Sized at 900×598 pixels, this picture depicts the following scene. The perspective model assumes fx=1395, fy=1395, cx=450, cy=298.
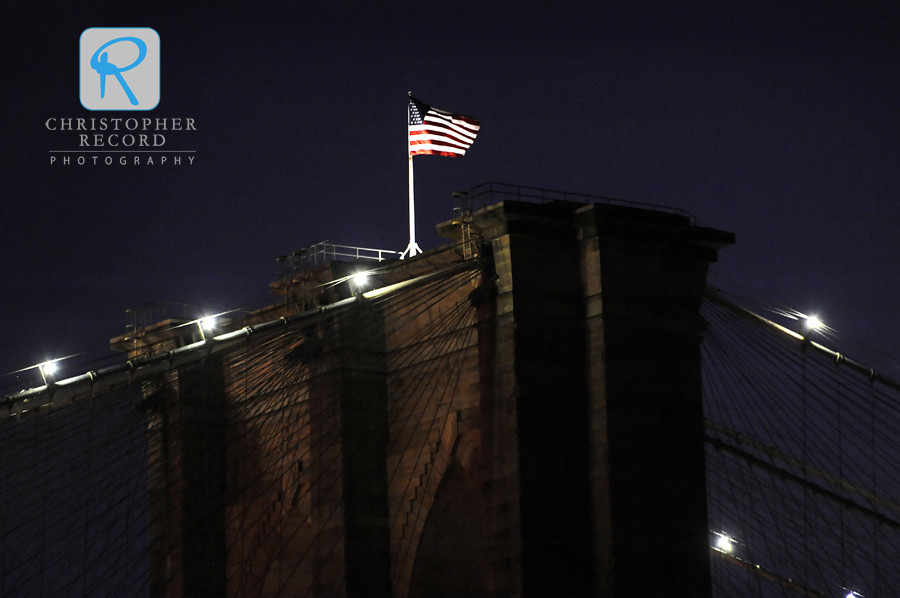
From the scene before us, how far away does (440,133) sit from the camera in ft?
124

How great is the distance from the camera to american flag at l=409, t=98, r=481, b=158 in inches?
1490

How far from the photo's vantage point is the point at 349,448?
38.1 metres

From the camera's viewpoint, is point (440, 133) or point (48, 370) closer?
point (48, 370)

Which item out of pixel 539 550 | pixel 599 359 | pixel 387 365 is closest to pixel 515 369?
pixel 599 359

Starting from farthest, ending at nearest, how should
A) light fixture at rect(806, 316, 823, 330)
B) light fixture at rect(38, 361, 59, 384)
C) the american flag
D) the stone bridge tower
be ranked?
the american flag
light fixture at rect(806, 316, 823, 330)
the stone bridge tower
light fixture at rect(38, 361, 59, 384)

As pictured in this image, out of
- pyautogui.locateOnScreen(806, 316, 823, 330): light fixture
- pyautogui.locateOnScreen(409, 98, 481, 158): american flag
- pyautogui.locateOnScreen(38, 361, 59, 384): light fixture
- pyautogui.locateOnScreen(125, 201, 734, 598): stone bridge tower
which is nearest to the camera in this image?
pyautogui.locateOnScreen(38, 361, 59, 384): light fixture

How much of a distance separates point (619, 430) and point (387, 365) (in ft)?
28.7

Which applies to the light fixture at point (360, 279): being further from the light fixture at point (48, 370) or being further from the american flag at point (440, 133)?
the light fixture at point (48, 370)

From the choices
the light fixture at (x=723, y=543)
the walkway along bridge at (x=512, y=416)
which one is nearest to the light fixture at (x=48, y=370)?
the walkway along bridge at (x=512, y=416)

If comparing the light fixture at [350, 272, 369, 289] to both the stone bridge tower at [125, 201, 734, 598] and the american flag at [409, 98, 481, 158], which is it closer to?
the stone bridge tower at [125, 201, 734, 598]

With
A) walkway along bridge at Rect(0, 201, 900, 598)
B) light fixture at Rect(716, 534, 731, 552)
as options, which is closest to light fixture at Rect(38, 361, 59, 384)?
walkway along bridge at Rect(0, 201, 900, 598)

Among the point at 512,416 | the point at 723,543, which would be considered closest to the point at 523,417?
the point at 512,416

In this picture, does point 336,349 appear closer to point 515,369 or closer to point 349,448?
point 349,448

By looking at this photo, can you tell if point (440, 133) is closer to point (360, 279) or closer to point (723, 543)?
point (360, 279)
